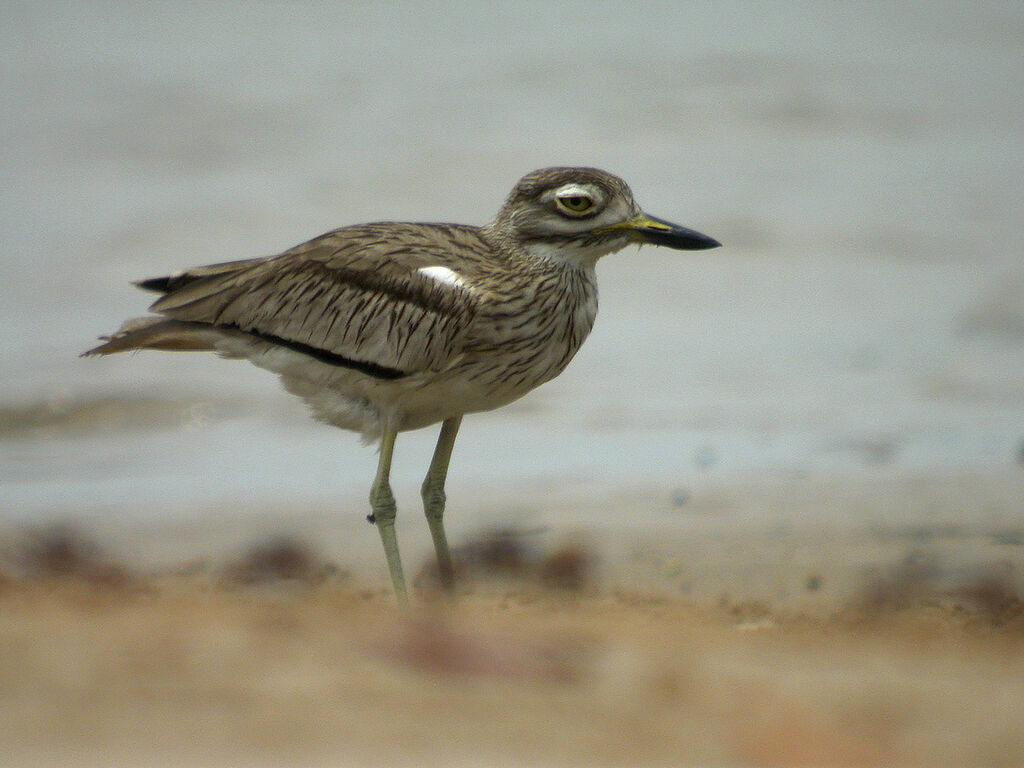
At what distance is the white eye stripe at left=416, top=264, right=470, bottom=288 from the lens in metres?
5.51

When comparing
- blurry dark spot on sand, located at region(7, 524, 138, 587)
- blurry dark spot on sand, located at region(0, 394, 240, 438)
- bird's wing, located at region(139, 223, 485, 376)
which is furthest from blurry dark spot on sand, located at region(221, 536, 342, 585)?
blurry dark spot on sand, located at region(0, 394, 240, 438)

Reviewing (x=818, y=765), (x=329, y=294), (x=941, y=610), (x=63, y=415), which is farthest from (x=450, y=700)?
(x=63, y=415)

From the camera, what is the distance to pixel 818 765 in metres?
3.04

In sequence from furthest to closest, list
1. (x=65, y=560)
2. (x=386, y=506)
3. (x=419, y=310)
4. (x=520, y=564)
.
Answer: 1. (x=65, y=560)
2. (x=520, y=564)
3. (x=386, y=506)
4. (x=419, y=310)

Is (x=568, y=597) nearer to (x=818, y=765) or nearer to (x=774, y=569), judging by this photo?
(x=774, y=569)

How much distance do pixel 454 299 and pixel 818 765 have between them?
2.85 m

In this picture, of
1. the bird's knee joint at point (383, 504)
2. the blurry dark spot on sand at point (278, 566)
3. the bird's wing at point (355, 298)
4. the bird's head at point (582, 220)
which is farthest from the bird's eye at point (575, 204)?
the blurry dark spot on sand at point (278, 566)

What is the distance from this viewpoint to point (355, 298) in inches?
226

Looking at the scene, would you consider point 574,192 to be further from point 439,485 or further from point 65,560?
point 65,560

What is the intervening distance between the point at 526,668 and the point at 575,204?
2474mm

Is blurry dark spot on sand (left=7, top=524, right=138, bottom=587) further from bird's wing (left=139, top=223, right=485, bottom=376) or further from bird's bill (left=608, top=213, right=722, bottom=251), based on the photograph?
bird's bill (left=608, top=213, right=722, bottom=251)

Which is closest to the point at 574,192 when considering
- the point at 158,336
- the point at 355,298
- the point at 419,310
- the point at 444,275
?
the point at 444,275

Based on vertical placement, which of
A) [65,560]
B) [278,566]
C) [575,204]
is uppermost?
[575,204]

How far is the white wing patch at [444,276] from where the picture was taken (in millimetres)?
5512
